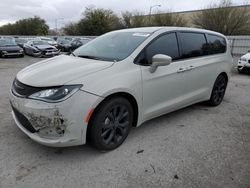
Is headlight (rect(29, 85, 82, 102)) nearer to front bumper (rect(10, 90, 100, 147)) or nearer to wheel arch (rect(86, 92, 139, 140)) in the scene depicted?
front bumper (rect(10, 90, 100, 147))

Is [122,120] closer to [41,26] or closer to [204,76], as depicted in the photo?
[204,76]

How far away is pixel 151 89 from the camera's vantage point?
126 inches

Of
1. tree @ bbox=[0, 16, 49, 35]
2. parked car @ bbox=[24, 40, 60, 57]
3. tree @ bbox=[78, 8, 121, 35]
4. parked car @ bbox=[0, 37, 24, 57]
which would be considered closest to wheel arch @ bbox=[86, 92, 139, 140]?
parked car @ bbox=[0, 37, 24, 57]

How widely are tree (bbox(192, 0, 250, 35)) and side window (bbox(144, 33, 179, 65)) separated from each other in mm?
25711

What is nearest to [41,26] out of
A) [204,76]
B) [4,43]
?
[4,43]

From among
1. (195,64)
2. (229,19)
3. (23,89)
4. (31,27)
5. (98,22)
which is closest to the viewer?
(23,89)

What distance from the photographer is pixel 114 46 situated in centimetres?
348

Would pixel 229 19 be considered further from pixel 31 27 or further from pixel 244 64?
pixel 31 27

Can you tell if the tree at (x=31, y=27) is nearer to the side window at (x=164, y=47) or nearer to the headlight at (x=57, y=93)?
the side window at (x=164, y=47)

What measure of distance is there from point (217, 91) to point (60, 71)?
3.55 meters

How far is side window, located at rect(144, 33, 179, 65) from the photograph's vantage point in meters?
3.22

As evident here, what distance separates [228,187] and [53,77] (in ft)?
7.66

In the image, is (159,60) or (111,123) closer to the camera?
(111,123)

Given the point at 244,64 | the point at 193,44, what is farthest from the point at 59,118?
the point at 244,64
